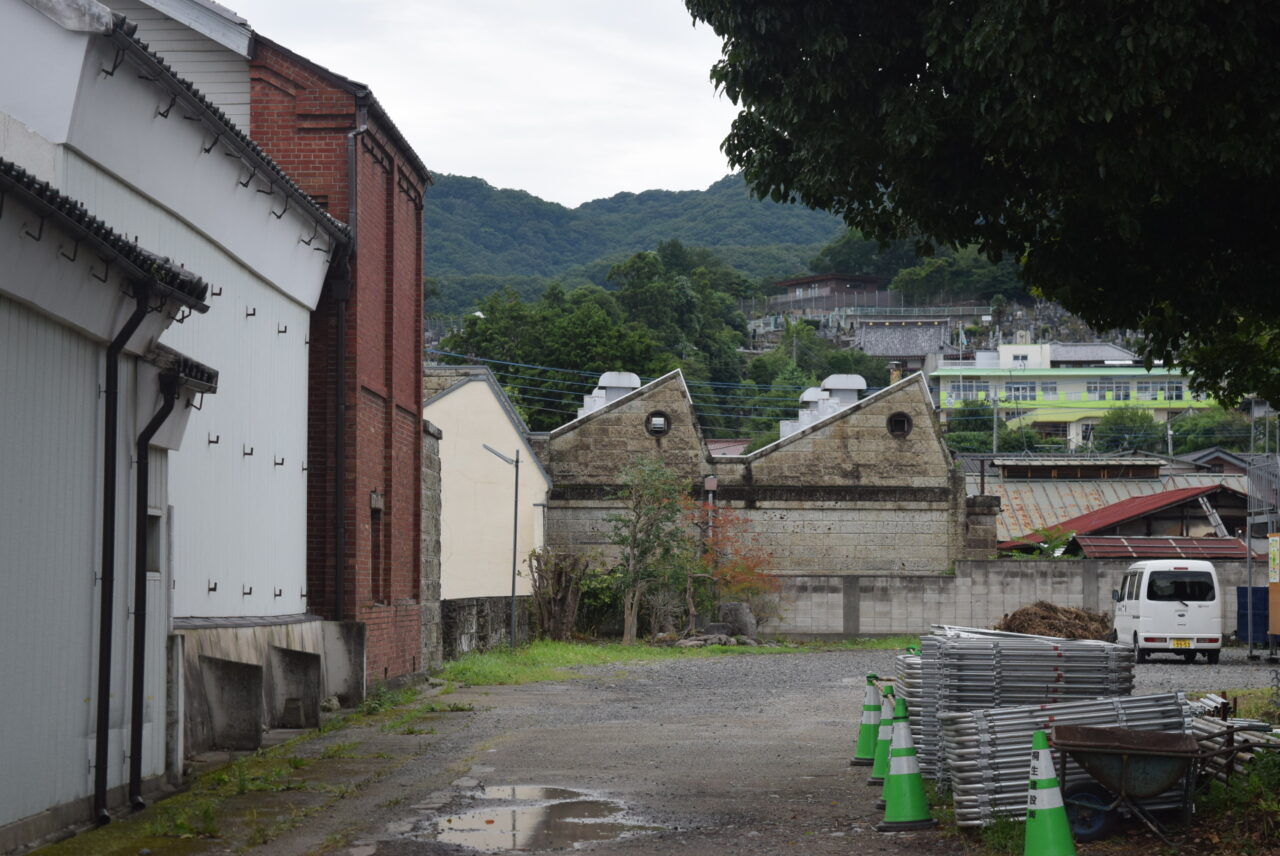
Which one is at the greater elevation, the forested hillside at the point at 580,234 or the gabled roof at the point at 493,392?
the forested hillside at the point at 580,234

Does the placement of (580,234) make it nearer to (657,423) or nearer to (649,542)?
(657,423)

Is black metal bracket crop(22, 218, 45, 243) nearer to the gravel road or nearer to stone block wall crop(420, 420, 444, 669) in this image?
the gravel road

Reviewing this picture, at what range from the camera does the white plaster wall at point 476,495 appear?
1464 inches

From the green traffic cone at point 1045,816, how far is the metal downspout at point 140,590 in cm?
595

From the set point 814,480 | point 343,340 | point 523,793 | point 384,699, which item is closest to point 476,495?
point 814,480

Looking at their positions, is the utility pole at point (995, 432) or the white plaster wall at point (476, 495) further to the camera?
the utility pole at point (995, 432)

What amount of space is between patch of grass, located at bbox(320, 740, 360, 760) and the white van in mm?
20322

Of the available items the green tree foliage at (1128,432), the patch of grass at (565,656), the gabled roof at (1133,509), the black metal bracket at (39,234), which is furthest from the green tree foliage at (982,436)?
the black metal bracket at (39,234)

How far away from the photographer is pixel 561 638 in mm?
36250

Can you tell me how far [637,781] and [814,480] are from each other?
29434 millimetres

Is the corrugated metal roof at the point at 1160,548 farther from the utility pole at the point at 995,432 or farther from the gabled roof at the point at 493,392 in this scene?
the utility pole at the point at 995,432

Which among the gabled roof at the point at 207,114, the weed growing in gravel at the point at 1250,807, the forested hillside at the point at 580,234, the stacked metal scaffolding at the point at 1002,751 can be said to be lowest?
the weed growing in gravel at the point at 1250,807

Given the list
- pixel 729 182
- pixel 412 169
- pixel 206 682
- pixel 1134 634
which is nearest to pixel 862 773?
pixel 206 682

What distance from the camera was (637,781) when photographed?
1236cm
